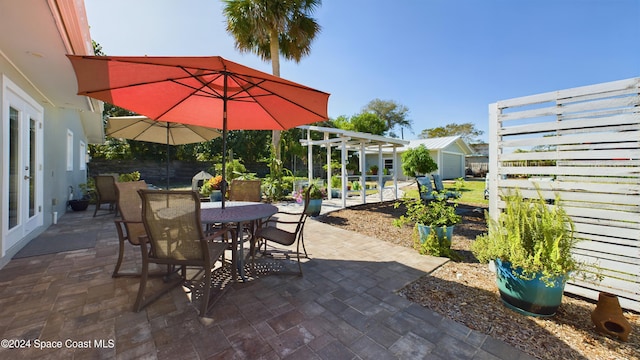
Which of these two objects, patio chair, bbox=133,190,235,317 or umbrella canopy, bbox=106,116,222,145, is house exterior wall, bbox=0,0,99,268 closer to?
umbrella canopy, bbox=106,116,222,145

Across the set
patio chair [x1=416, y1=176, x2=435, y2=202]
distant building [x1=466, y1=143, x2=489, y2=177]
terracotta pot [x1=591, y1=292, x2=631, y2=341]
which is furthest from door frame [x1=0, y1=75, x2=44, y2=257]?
distant building [x1=466, y1=143, x2=489, y2=177]

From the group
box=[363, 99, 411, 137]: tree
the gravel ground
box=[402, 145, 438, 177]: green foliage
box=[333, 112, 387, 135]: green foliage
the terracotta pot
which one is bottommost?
the gravel ground

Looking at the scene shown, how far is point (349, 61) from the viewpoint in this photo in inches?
404

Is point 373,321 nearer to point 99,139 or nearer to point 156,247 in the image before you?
point 156,247

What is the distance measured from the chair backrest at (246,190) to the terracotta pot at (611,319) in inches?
163

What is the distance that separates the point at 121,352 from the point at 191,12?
25.6ft

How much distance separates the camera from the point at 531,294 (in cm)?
212

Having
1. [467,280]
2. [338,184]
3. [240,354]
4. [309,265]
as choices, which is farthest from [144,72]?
[338,184]

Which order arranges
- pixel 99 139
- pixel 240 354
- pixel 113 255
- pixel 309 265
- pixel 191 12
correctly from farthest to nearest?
pixel 99 139, pixel 191 12, pixel 113 255, pixel 309 265, pixel 240 354

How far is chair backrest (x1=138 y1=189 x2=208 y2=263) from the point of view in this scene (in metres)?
2.01

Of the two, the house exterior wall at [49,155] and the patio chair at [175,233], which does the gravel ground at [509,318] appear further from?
the house exterior wall at [49,155]

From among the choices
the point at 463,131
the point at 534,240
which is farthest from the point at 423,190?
the point at 463,131

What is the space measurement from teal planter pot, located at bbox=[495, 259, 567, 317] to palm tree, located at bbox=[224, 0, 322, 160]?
8.36 meters

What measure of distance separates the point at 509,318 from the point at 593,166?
1695 mm
